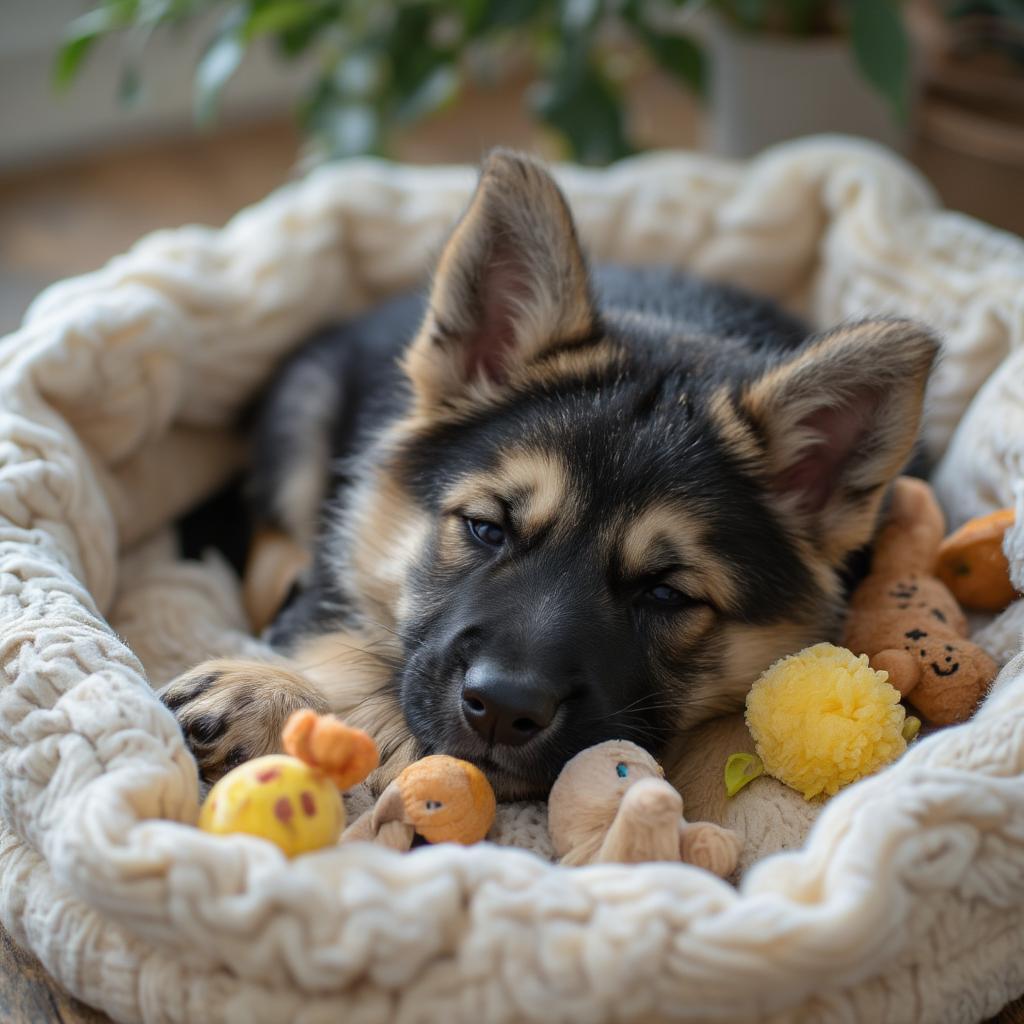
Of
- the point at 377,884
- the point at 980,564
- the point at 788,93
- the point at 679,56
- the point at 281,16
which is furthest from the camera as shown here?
the point at 788,93

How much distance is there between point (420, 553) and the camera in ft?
8.77

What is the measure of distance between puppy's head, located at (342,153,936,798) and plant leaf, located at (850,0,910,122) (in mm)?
1758

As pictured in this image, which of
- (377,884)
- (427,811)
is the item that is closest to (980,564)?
(427,811)

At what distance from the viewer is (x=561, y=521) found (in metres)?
2.42

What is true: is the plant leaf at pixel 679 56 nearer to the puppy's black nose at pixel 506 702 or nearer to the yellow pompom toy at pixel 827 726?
the yellow pompom toy at pixel 827 726

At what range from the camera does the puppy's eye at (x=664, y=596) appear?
8.05 feet

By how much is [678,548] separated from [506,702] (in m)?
0.53

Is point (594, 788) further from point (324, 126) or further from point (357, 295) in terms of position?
point (324, 126)

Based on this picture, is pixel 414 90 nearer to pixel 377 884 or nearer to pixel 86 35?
pixel 86 35

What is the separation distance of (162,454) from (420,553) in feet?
4.31

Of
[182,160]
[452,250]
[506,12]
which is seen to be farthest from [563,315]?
[182,160]

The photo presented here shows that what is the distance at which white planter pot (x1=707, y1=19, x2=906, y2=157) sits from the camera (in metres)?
4.99

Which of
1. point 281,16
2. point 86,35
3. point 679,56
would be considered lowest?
point 679,56

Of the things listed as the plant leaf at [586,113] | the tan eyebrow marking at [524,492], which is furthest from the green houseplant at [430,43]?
the tan eyebrow marking at [524,492]
